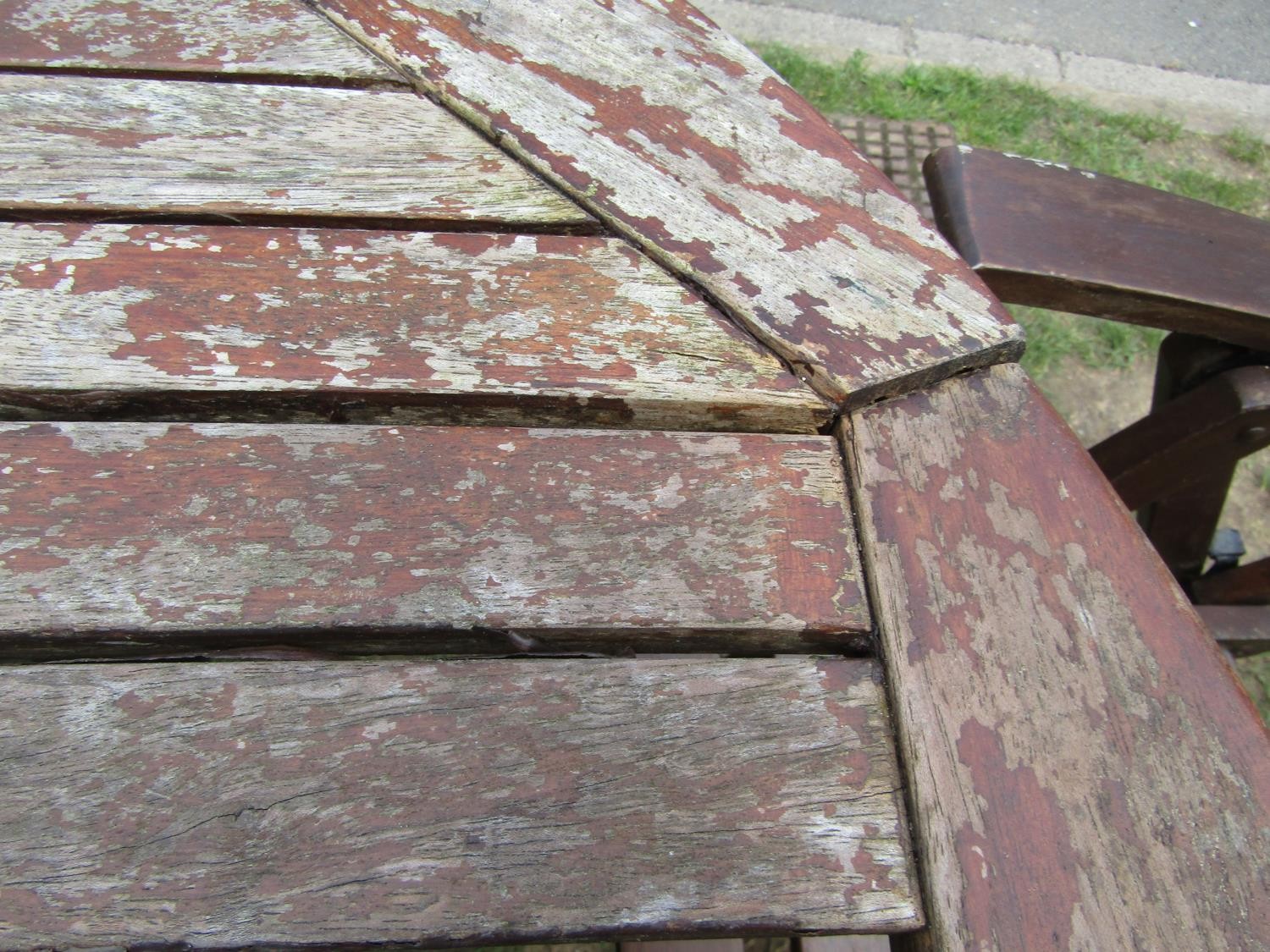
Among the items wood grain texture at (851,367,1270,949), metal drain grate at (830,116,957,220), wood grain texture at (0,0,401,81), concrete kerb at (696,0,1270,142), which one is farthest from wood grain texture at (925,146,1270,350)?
concrete kerb at (696,0,1270,142)

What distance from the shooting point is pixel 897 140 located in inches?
124

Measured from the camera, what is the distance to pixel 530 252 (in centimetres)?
94

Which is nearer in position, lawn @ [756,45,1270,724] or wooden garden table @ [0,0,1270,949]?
wooden garden table @ [0,0,1270,949]

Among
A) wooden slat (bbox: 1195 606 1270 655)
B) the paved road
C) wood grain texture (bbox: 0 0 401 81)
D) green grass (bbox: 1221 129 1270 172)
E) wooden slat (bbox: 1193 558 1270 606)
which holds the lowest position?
wooden slat (bbox: 1195 606 1270 655)

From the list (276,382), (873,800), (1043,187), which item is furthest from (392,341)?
(1043,187)

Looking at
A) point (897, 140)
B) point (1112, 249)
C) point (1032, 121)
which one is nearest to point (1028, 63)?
point (1032, 121)

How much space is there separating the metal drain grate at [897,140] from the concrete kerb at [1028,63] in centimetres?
38

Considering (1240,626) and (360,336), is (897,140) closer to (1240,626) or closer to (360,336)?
(1240,626)

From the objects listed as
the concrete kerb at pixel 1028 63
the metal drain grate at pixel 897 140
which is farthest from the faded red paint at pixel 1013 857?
Answer: the concrete kerb at pixel 1028 63

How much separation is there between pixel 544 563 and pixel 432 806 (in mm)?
213

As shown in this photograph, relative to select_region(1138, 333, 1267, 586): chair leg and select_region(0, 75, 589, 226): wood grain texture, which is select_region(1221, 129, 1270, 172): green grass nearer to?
select_region(1138, 333, 1267, 586): chair leg

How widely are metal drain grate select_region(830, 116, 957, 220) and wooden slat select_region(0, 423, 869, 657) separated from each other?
2.55 metres

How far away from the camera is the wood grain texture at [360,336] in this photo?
2.71ft

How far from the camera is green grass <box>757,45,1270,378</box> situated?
10.5ft
